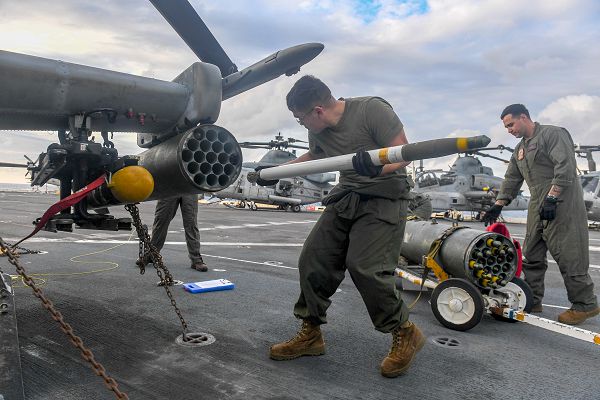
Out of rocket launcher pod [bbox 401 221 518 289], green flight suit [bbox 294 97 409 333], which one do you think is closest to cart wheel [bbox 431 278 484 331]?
rocket launcher pod [bbox 401 221 518 289]

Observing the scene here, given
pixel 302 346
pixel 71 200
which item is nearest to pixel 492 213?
pixel 302 346

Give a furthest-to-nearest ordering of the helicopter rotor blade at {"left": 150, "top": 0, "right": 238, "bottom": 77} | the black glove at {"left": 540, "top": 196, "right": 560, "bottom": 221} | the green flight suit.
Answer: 1. the black glove at {"left": 540, "top": 196, "right": 560, "bottom": 221}
2. the helicopter rotor blade at {"left": 150, "top": 0, "right": 238, "bottom": 77}
3. the green flight suit

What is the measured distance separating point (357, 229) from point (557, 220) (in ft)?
7.80

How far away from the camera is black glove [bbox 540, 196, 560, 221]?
4109 millimetres

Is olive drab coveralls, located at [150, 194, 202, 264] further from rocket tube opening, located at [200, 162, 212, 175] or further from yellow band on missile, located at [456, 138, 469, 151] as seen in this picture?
yellow band on missile, located at [456, 138, 469, 151]

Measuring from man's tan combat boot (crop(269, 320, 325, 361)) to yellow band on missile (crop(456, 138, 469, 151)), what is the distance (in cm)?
157

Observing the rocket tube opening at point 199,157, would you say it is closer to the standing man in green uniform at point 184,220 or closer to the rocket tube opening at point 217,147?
the rocket tube opening at point 217,147

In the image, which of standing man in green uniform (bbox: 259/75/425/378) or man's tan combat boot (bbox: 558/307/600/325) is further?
man's tan combat boot (bbox: 558/307/600/325)

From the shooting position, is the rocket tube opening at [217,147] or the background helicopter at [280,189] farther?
the background helicopter at [280,189]

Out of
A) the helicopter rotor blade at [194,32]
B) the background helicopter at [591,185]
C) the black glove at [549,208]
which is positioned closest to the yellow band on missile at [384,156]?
the helicopter rotor blade at [194,32]

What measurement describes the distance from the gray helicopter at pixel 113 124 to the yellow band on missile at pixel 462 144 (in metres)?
1.19

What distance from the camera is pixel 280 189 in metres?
26.0

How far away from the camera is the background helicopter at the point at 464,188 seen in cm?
2323

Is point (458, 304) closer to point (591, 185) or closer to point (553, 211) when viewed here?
point (553, 211)
